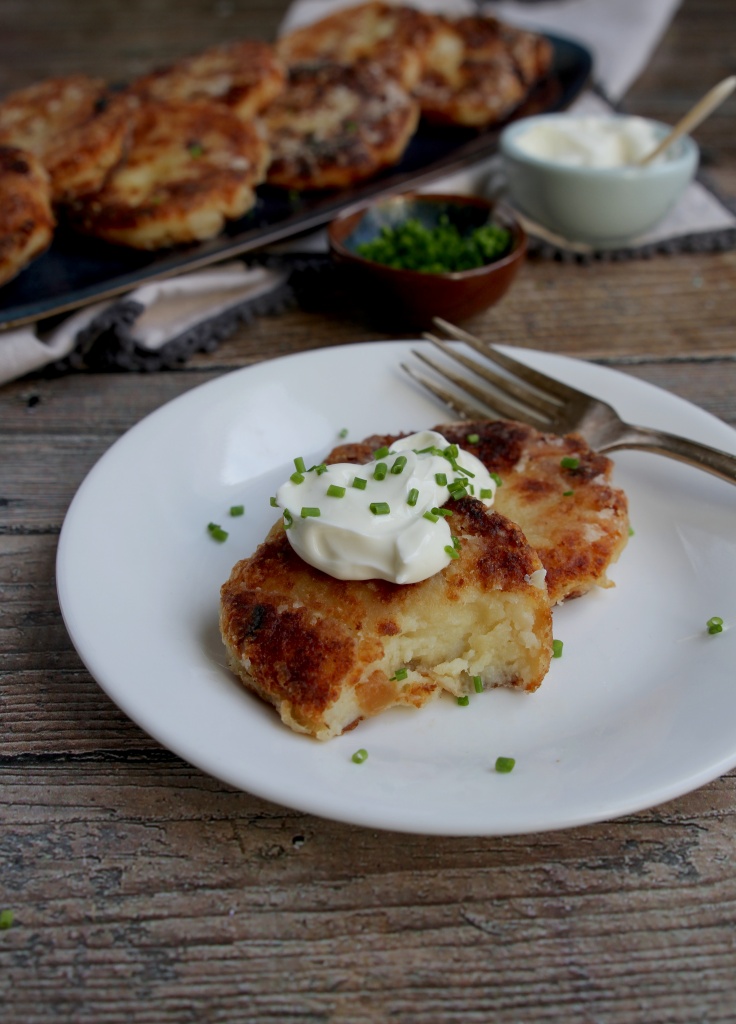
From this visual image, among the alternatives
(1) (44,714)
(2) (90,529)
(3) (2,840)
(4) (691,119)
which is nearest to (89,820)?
(3) (2,840)

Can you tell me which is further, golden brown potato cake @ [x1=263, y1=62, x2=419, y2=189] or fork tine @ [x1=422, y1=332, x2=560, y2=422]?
golden brown potato cake @ [x1=263, y1=62, x2=419, y2=189]

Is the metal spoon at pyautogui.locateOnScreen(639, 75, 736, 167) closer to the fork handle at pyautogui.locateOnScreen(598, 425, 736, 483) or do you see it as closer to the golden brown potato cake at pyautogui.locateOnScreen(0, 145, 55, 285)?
the fork handle at pyautogui.locateOnScreen(598, 425, 736, 483)

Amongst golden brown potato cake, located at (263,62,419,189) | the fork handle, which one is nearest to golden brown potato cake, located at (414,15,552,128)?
golden brown potato cake, located at (263,62,419,189)

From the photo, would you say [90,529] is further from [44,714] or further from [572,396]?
[572,396]

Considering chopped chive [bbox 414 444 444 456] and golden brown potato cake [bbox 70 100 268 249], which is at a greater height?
chopped chive [bbox 414 444 444 456]

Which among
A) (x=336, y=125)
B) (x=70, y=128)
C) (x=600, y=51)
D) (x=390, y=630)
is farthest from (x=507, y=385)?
(x=600, y=51)

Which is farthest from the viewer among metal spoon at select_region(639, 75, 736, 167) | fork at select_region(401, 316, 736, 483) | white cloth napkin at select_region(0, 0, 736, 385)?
metal spoon at select_region(639, 75, 736, 167)

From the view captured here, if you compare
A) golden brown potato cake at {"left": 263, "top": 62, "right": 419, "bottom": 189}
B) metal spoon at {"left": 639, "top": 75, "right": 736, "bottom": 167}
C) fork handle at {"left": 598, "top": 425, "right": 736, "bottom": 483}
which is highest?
metal spoon at {"left": 639, "top": 75, "right": 736, "bottom": 167}
